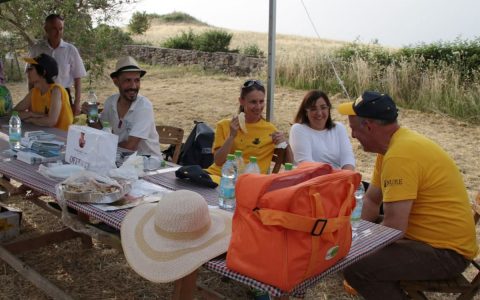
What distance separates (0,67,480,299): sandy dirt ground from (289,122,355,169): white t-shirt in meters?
0.87

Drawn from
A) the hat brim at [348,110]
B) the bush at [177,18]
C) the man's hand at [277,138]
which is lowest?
the man's hand at [277,138]

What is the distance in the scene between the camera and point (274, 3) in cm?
412

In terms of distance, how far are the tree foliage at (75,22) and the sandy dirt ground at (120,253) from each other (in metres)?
1.63

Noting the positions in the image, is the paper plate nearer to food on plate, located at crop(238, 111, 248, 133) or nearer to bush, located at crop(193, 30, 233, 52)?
food on plate, located at crop(238, 111, 248, 133)

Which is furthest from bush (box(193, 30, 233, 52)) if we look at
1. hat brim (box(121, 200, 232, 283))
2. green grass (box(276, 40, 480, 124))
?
hat brim (box(121, 200, 232, 283))

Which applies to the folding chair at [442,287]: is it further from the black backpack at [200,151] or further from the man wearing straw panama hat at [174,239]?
the black backpack at [200,151]

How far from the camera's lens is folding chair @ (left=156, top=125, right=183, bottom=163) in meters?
4.05

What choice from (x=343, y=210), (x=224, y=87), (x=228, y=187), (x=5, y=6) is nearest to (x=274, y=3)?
(x=228, y=187)

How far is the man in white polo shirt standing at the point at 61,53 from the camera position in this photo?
5508 millimetres

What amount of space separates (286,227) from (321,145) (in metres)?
2.12

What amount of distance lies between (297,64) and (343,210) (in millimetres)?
10580

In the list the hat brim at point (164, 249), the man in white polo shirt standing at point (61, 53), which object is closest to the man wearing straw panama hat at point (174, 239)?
the hat brim at point (164, 249)

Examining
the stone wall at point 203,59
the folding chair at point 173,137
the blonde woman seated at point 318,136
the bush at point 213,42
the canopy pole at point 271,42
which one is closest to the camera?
the blonde woman seated at point 318,136

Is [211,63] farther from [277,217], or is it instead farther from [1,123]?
[277,217]
